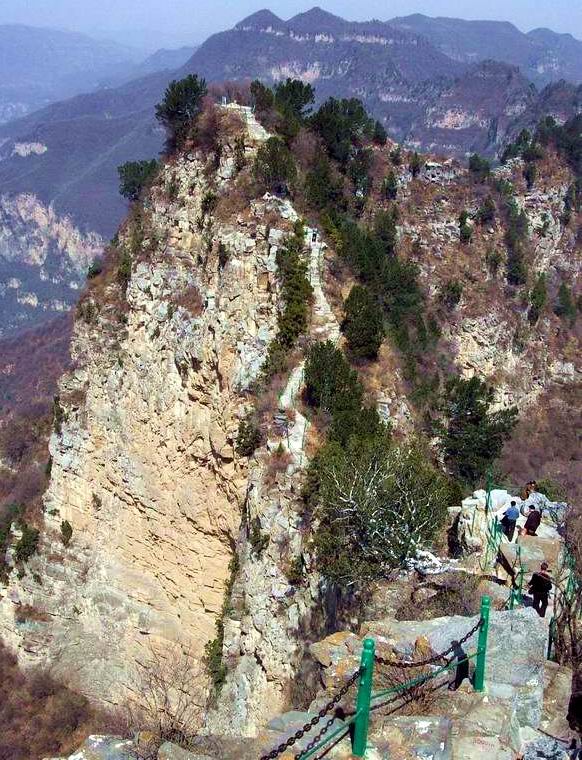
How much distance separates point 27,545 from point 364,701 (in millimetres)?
32195

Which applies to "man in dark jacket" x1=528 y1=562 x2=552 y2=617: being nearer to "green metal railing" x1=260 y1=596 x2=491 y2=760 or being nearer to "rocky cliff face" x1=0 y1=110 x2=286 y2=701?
"green metal railing" x1=260 y1=596 x2=491 y2=760

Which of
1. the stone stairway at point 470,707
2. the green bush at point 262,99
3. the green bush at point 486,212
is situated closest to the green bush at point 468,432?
the green bush at point 262,99

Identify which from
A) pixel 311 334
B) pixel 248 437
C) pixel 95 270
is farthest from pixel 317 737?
pixel 95 270

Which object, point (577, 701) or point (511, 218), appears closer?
point (577, 701)

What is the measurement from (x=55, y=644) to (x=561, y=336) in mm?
39223

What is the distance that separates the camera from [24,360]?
15725 cm

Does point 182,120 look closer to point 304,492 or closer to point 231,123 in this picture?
point 231,123

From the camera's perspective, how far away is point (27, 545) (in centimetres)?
3581

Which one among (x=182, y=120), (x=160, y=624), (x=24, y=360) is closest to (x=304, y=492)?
(x=160, y=624)

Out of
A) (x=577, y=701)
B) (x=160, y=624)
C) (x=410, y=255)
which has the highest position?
(x=410, y=255)

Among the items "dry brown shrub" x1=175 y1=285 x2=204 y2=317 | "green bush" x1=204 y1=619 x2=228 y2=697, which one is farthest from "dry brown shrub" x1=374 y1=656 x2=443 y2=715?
"dry brown shrub" x1=175 y1=285 x2=204 y2=317

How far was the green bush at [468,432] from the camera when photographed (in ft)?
97.3

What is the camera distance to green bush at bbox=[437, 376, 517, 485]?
97.3ft

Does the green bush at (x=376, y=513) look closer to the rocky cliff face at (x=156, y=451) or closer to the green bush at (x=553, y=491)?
the rocky cliff face at (x=156, y=451)
